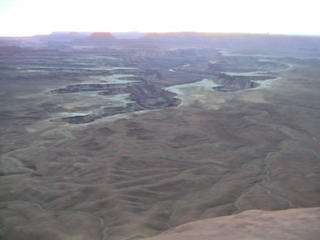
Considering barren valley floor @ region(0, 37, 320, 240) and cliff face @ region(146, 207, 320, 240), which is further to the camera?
barren valley floor @ region(0, 37, 320, 240)

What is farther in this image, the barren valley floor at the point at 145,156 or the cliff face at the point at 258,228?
the barren valley floor at the point at 145,156

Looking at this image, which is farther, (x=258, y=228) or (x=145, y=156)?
(x=145, y=156)

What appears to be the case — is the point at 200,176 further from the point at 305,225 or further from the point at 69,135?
the point at 69,135

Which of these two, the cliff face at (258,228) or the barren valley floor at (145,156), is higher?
the cliff face at (258,228)

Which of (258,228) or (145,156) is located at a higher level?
(258,228)

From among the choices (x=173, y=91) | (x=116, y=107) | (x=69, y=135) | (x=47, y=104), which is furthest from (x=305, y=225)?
(x=173, y=91)

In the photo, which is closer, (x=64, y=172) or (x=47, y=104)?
(x=64, y=172)

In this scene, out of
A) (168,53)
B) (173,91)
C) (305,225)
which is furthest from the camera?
(168,53)

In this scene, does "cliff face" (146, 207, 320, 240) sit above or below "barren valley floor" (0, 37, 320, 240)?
above
